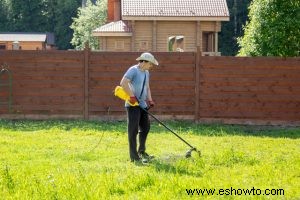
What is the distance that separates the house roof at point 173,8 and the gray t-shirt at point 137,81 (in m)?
18.0

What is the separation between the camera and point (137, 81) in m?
8.81

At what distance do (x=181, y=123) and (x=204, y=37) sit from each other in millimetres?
17023

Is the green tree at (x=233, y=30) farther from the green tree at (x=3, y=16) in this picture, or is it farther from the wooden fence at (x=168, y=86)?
the wooden fence at (x=168, y=86)

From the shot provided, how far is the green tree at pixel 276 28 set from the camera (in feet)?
51.5

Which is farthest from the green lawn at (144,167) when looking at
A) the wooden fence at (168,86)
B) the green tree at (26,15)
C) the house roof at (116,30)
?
the green tree at (26,15)

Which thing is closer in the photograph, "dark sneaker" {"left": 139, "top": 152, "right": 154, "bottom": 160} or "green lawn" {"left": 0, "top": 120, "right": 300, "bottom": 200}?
"green lawn" {"left": 0, "top": 120, "right": 300, "bottom": 200}

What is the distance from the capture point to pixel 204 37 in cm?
3047

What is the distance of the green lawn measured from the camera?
6.35 metres

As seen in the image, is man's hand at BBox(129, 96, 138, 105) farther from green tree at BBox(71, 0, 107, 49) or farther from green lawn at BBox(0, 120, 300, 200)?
green tree at BBox(71, 0, 107, 49)

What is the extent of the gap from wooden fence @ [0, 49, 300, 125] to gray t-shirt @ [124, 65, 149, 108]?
17.5 ft

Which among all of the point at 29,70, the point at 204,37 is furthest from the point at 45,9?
the point at 29,70

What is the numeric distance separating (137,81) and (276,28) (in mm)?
8134

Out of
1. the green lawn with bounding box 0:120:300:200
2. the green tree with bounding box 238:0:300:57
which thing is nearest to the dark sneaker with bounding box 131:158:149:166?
the green lawn with bounding box 0:120:300:200

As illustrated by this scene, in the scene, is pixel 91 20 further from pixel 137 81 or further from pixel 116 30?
pixel 137 81
